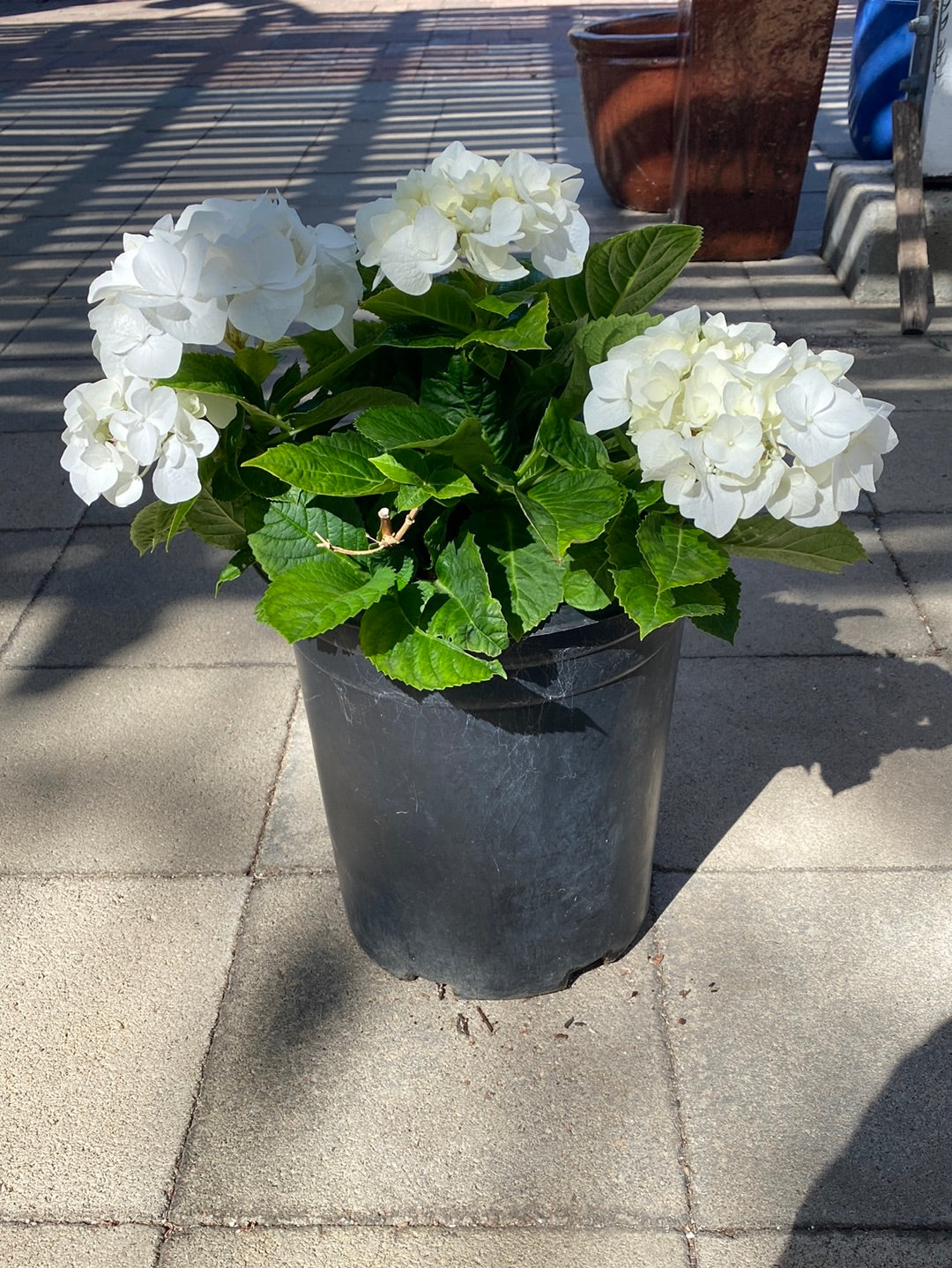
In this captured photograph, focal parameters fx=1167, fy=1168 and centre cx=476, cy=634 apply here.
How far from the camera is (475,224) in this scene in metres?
1.52

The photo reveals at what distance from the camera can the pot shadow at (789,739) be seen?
8.31ft

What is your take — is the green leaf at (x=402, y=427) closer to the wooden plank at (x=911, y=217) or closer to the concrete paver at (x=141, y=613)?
the concrete paver at (x=141, y=613)

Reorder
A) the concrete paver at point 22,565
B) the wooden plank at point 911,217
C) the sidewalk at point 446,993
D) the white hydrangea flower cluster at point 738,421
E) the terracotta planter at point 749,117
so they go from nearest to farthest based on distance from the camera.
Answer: the white hydrangea flower cluster at point 738,421, the sidewalk at point 446,993, the concrete paver at point 22,565, the wooden plank at point 911,217, the terracotta planter at point 749,117

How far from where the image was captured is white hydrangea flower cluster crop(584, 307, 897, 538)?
4.45ft

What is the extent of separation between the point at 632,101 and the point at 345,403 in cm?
516

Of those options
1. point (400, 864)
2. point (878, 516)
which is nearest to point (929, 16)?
point (878, 516)

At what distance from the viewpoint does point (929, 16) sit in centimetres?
469

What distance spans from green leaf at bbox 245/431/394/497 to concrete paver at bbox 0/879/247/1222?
1154 mm

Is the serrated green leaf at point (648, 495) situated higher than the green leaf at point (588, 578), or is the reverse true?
the serrated green leaf at point (648, 495)

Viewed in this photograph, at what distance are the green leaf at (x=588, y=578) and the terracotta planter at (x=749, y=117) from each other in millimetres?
4372

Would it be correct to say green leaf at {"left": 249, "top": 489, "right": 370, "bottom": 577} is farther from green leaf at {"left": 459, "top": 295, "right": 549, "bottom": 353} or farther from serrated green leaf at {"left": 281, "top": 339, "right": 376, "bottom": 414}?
green leaf at {"left": 459, "top": 295, "right": 549, "bottom": 353}

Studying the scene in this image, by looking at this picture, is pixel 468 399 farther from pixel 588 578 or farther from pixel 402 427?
pixel 588 578

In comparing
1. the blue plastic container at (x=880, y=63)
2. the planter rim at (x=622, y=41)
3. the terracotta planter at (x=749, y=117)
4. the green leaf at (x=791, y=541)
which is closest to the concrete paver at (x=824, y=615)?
the green leaf at (x=791, y=541)

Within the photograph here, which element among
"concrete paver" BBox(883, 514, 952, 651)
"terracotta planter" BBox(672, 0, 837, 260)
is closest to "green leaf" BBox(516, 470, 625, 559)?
"concrete paver" BBox(883, 514, 952, 651)
